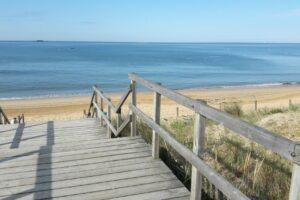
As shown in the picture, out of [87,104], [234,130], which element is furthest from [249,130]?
[87,104]

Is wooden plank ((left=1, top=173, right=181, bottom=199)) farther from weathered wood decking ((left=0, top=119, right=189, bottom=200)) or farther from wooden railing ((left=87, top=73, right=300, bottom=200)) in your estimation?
wooden railing ((left=87, top=73, right=300, bottom=200))

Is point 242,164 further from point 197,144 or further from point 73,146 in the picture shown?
point 73,146

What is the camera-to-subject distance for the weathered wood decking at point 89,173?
377 centimetres

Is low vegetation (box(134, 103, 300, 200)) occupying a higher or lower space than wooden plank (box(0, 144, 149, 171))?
lower

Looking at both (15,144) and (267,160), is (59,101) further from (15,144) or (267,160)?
(267,160)

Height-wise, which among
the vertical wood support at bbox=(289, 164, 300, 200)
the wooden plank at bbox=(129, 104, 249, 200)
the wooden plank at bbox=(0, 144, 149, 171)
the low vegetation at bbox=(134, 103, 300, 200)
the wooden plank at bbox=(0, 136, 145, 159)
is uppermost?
the vertical wood support at bbox=(289, 164, 300, 200)

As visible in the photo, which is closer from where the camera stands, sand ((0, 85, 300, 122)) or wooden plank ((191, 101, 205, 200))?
wooden plank ((191, 101, 205, 200))

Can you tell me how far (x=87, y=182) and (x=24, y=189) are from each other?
652mm

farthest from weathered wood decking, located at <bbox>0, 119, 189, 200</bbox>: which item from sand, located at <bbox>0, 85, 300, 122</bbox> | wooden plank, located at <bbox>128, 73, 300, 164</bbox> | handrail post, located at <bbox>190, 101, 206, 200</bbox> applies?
sand, located at <bbox>0, 85, 300, 122</bbox>

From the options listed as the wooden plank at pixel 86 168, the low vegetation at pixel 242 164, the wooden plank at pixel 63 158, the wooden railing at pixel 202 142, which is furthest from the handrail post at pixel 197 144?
the wooden plank at pixel 63 158

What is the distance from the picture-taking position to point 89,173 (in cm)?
427

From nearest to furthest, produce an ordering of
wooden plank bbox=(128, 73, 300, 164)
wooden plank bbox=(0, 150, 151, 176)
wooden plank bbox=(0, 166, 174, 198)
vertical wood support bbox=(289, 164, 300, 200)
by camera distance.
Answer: vertical wood support bbox=(289, 164, 300, 200) < wooden plank bbox=(128, 73, 300, 164) < wooden plank bbox=(0, 166, 174, 198) < wooden plank bbox=(0, 150, 151, 176)

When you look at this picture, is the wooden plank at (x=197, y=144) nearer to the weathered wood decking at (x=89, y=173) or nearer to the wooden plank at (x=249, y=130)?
the wooden plank at (x=249, y=130)

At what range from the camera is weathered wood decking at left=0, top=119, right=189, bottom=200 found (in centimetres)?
377
